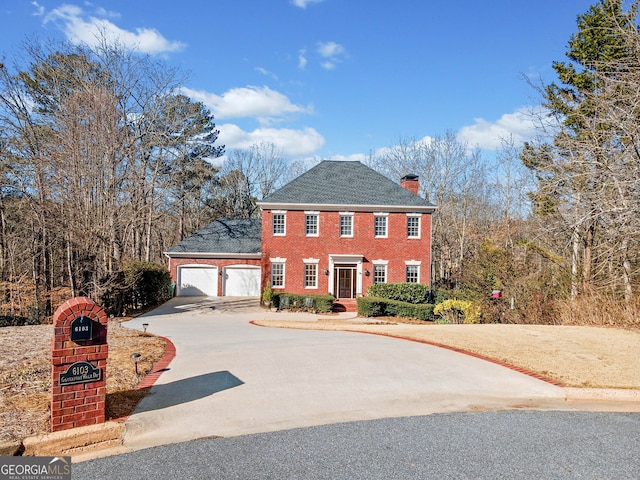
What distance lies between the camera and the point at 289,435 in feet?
16.0

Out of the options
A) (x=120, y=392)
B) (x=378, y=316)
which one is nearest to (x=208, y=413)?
(x=120, y=392)

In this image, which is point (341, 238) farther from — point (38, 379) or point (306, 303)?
point (38, 379)

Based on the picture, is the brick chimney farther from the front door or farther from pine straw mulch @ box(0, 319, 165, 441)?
pine straw mulch @ box(0, 319, 165, 441)

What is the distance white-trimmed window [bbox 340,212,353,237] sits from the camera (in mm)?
26281

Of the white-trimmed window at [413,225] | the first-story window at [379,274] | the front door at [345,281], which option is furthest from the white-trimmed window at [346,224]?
the white-trimmed window at [413,225]

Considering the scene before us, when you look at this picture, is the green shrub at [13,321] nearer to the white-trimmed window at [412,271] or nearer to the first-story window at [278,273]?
the first-story window at [278,273]

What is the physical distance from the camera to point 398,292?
2362 centimetres

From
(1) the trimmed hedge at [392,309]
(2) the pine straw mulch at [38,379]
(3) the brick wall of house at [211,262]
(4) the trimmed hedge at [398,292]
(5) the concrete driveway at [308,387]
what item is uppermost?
(3) the brick wall of house at [211,262]

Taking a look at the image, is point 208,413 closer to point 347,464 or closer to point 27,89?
point 347,464

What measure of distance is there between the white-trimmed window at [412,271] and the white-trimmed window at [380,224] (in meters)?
2.27

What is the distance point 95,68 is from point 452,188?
95.6 ft

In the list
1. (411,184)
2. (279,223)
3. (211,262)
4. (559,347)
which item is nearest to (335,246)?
(279,223)

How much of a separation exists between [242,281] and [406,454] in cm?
2590

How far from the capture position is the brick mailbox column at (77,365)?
462 centimetres
